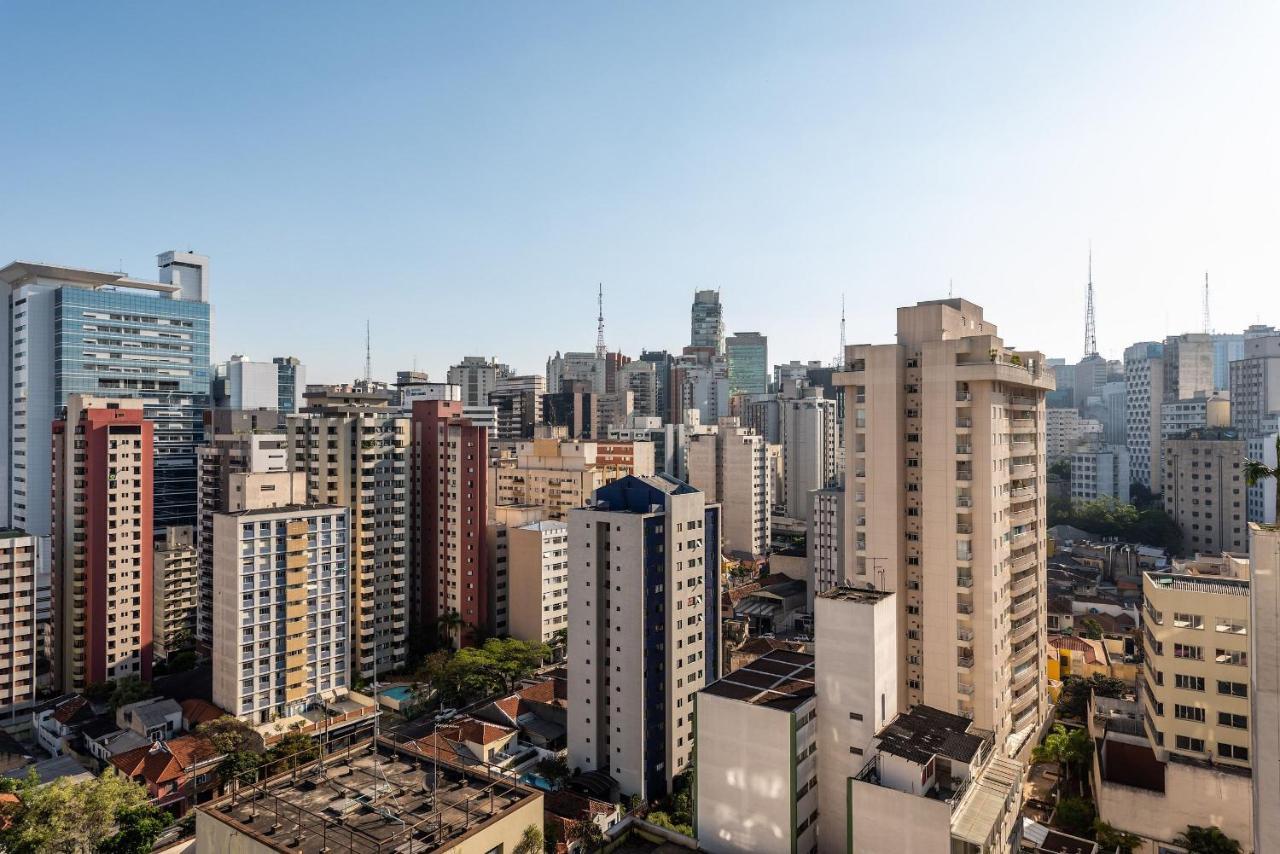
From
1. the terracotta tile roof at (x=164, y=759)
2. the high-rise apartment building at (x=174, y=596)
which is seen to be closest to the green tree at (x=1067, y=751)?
the terracotta tile roof at (x=164, y=759)

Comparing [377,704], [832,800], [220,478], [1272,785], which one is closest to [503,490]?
[220,478]

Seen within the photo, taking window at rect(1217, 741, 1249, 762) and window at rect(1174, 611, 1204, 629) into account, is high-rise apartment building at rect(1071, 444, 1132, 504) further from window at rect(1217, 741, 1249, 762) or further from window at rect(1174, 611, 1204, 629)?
window at rect(1217, 741, 1249, 762)

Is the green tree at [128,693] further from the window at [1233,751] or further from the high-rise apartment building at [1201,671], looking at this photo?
the window at [1233,751]

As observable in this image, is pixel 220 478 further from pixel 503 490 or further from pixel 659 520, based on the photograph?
pixel 659 520

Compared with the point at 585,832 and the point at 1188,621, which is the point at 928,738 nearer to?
the point at 585,832

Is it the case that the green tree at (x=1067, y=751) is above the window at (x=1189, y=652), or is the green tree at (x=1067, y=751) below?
below

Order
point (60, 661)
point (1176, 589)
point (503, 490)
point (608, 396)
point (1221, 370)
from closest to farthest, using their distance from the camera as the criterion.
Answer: point (1176, 589) < point (60, 661) < point (503, 490) < point (608, 396) < point (1221, 370)
